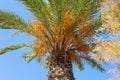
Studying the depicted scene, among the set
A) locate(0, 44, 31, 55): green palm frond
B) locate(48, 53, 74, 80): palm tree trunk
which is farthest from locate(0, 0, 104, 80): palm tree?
locate(0, 44, 31, 55): green palm frond

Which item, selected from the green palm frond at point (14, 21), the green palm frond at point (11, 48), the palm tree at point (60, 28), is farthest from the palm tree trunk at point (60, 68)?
the green palm frond at point (11, 48)

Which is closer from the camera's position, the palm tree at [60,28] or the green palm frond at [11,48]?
the palm tree at [60,28]

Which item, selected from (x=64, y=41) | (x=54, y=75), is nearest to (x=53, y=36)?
(x=64, y=41)

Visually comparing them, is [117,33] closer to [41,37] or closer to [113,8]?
[113,8]

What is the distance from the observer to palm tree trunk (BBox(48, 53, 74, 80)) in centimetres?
2005

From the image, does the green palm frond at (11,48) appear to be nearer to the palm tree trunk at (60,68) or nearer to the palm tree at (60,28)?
the palm tree at (60,28)

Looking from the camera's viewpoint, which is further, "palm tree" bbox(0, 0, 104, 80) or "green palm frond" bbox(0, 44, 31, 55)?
"green palm frond" bbox(0, 44, 31, 55)

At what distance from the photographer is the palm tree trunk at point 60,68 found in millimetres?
20047

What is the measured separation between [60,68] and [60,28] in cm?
186

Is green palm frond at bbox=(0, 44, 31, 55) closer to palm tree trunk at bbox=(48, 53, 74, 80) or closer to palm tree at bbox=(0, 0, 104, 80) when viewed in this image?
palm tree at bbox=(0, 0, 104, 80)

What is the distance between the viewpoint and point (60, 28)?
19.8 metres

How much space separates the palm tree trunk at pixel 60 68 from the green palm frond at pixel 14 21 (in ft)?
6.16

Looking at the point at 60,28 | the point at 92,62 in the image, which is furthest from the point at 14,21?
the point at 92,62

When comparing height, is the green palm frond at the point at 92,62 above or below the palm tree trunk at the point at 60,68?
above
